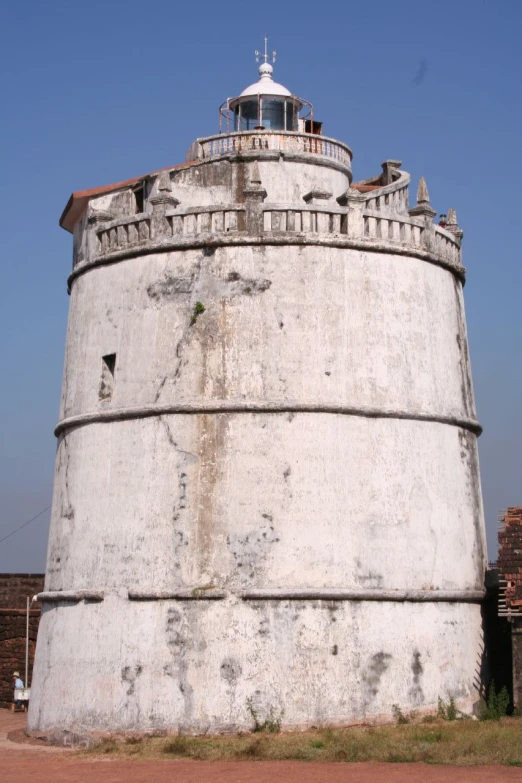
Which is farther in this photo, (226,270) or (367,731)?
(226,270)

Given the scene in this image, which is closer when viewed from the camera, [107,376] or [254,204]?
[254,204]

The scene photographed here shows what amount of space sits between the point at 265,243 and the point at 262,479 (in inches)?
129

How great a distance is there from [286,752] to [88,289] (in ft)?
25.1

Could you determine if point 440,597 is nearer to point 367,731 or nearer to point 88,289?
point 367,731

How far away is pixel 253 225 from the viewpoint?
1675cm

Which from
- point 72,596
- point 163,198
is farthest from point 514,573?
point 163,198

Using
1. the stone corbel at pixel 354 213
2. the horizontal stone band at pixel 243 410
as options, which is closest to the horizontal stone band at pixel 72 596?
the horizontal stone band at pixel 243 410

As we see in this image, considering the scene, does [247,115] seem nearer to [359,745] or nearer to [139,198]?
[139,198]

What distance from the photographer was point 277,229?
16781 millimetres

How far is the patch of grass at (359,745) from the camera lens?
1373 centimetres

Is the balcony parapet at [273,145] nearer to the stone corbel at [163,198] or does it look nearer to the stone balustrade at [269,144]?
the stone balustrade at [269,144]

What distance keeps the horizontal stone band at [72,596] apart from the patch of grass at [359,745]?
1971 millimetres

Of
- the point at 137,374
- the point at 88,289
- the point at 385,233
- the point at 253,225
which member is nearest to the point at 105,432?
the point at 137,374

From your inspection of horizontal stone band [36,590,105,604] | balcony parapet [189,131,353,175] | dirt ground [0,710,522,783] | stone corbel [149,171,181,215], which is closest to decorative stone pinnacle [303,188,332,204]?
balcony parapet [189,131,353,175]
